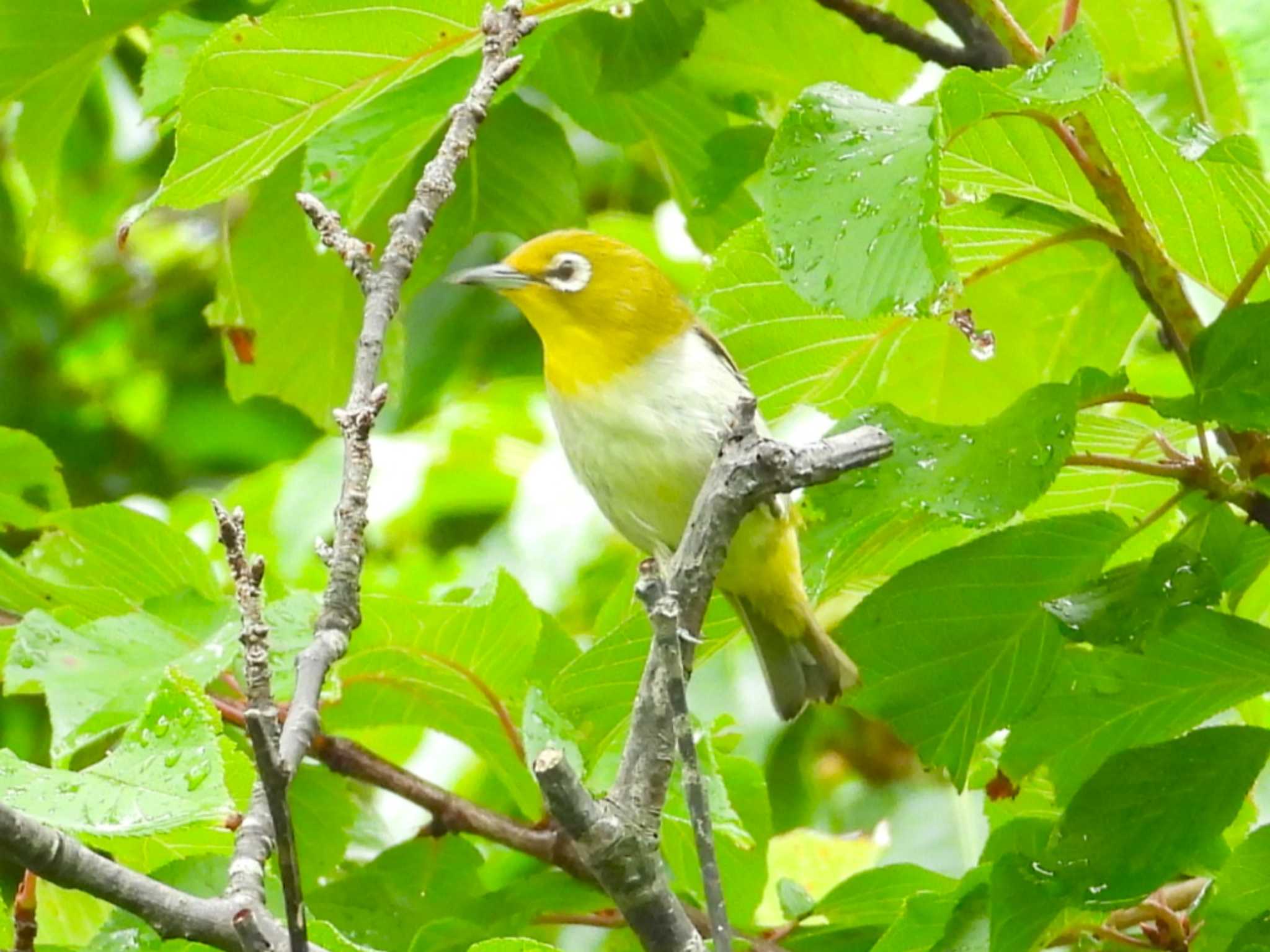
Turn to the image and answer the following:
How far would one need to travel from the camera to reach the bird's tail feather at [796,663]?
10.0ft

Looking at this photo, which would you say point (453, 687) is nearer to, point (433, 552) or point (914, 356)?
point (914, 356)

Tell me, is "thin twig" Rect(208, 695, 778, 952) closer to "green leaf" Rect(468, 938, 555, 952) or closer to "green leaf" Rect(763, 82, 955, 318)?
"green leaf" Rect(468, 938, 555, 952)

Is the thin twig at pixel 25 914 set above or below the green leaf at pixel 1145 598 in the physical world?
below

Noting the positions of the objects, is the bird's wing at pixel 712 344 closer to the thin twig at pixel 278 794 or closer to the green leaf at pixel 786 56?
the green leaf at pixel 786 56

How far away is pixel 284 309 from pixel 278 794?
6.97ft

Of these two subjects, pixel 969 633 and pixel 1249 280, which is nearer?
pixel 1249 280

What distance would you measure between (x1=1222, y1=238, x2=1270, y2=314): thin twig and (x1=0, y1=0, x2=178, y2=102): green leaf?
1.64 metres

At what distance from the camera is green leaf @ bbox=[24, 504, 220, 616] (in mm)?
2619

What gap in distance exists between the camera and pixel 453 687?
2.58m

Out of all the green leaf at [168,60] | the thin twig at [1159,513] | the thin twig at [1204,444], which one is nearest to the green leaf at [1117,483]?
the thin twig at [1159,513]

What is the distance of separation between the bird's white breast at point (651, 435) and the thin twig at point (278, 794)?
5.81 feet

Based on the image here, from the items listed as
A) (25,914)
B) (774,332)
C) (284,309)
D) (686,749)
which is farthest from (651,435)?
(686,749)

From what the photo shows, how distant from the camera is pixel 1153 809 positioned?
2.00m

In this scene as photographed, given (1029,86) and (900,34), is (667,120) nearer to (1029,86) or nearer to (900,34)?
(900,34)
